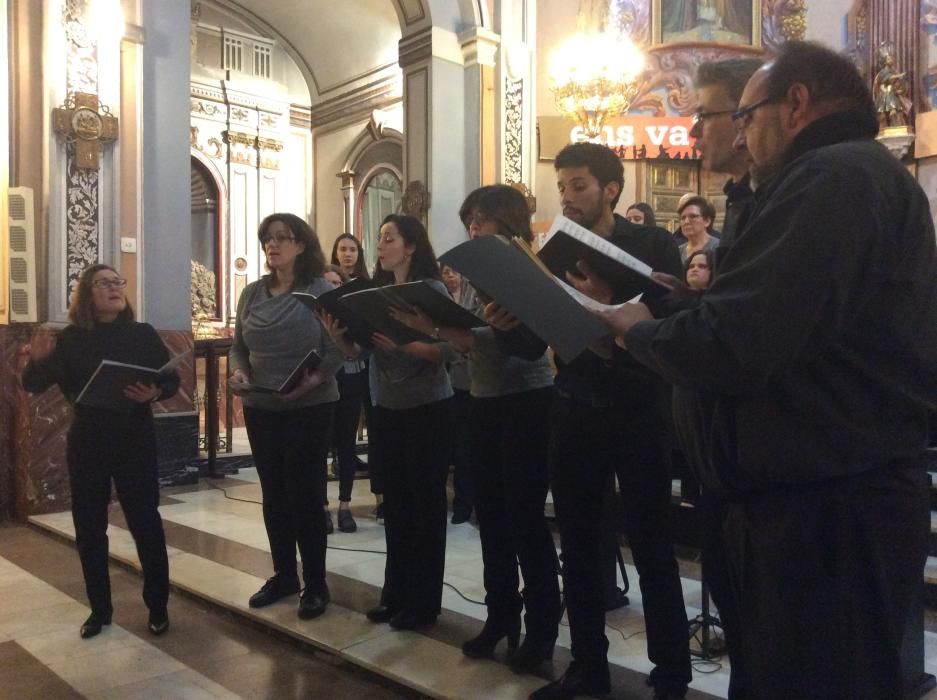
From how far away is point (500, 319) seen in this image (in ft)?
6.87

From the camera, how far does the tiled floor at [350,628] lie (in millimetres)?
2424

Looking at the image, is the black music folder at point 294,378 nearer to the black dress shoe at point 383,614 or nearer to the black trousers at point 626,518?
the black dress shoe at point 383,614

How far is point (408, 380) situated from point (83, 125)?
3.48 meters

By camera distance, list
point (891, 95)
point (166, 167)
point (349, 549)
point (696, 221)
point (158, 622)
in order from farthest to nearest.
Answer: point (891, 95) → point (166, 167) → point (696, 221) → point (349, 549) → point (158, 622)

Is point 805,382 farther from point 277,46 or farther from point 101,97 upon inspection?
point 277,46

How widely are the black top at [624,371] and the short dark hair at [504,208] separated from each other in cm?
36

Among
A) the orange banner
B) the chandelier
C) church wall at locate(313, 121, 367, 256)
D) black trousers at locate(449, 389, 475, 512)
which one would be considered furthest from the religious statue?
church wall at locate(313, 121, 367, 256)

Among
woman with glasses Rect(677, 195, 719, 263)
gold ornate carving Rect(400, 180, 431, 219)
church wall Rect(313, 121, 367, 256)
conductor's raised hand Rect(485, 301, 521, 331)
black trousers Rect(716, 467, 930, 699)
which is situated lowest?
black trousers Rect(716, 467, 930, 699)

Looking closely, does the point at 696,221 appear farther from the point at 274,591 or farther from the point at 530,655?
the point at 274,591

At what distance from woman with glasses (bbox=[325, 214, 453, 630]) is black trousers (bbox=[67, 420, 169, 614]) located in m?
0.81

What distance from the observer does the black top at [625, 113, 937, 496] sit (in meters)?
1.10

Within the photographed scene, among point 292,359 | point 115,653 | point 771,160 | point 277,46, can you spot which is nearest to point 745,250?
point 771,160


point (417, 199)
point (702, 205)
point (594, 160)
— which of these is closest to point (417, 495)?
point (594, 160)

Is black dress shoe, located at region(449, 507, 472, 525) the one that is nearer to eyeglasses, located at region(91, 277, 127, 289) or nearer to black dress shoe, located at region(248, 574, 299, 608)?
black dress shoe, located at region(248, 574, 299, 608)
